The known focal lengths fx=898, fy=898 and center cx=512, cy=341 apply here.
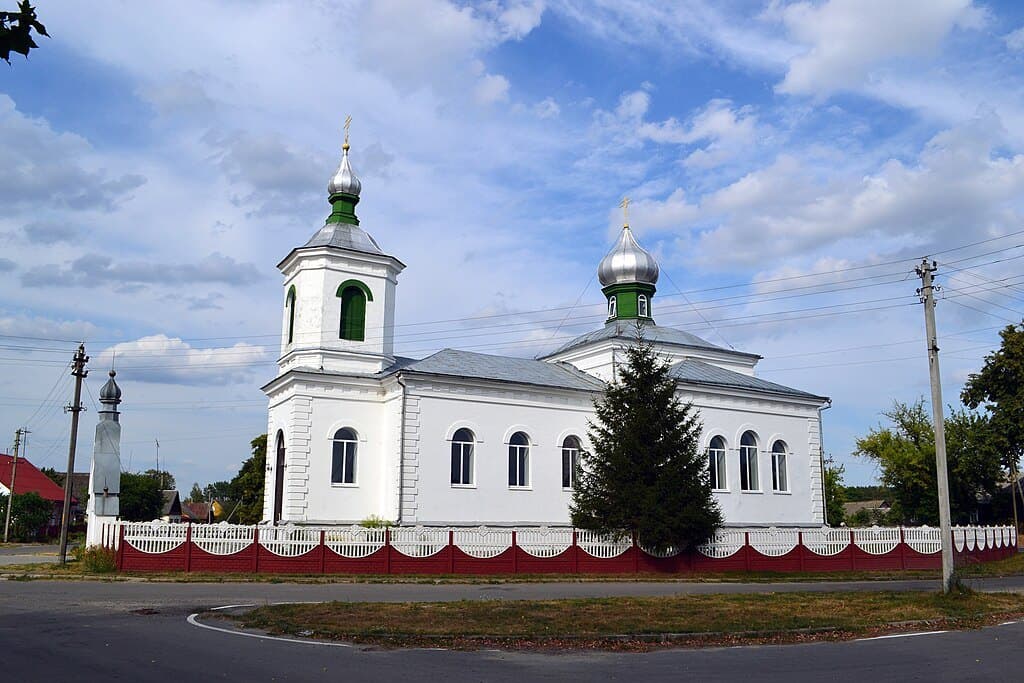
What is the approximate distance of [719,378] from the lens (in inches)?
1433

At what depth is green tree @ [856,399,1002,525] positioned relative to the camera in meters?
44.0

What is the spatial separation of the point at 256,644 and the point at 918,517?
45.2m

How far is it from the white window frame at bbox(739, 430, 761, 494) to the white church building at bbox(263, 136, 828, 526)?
0.13 ft

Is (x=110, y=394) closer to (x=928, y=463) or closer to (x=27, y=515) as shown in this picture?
(x=27, y=515)

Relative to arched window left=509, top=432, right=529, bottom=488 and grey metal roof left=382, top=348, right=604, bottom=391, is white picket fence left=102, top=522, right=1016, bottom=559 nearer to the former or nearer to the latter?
arched window left=509, top=432, right=529, bottom=488

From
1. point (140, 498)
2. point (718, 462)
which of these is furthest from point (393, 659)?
point (140, 498)

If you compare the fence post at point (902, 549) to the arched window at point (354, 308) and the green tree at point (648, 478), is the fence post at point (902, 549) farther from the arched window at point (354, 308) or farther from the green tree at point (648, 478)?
the arched window at point (354, 308)

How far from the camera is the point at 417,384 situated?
29.8 metres

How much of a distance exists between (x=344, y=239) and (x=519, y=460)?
10002 millimetres

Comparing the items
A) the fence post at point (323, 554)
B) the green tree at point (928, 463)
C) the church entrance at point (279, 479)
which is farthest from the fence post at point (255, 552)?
the green tree at point (928, 463)

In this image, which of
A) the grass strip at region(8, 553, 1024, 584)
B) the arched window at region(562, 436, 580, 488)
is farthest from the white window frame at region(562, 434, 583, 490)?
the grass strip at region(8, 553, 1024, 584)

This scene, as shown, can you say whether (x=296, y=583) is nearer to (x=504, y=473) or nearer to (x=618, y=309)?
(x=504, y=473)

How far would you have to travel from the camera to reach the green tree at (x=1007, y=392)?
42500mm

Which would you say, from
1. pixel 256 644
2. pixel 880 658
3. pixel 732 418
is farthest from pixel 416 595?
pixel 732 418
